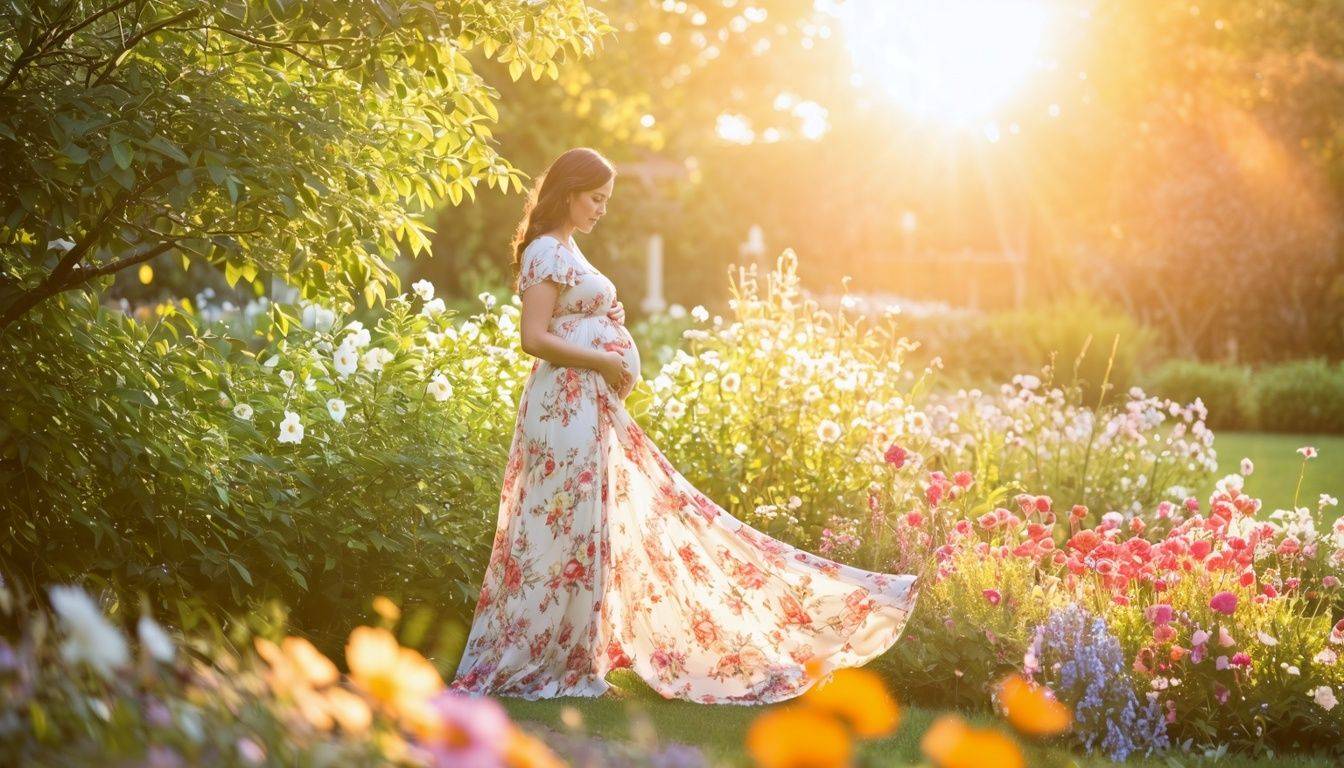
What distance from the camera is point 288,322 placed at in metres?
5.33

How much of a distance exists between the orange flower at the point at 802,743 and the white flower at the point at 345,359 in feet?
13.8

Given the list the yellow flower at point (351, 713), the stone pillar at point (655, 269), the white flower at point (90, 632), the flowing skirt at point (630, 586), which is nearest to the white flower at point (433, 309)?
the flowing skirt at point (630, 586)

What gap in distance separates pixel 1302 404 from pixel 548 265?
1435 cm

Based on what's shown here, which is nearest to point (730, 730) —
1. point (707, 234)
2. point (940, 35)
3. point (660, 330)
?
point (660, 330)

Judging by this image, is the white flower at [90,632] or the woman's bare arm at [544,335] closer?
the white flower at [90,632]

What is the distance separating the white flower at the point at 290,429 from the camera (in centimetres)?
504

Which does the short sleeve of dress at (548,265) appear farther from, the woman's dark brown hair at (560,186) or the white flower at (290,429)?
the white flower at (290,429)

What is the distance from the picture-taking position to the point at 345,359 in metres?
5.46

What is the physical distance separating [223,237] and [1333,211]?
22564mm

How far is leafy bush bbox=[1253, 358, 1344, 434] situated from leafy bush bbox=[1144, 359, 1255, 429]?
0.24 metres

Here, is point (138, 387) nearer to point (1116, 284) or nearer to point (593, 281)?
point (593, 281)

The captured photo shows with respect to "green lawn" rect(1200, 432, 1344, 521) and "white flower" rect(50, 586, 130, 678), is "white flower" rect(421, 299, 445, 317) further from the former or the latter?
"green lawn" rect(1200, 432, 1344, 521)

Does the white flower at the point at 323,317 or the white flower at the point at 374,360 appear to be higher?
the white flower at the point at 323,317

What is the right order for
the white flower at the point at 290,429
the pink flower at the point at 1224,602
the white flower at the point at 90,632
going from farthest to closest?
the white flower at the point at 290,429, the pink flower at the point at 1224,602, the white flower at the point at 90,632
